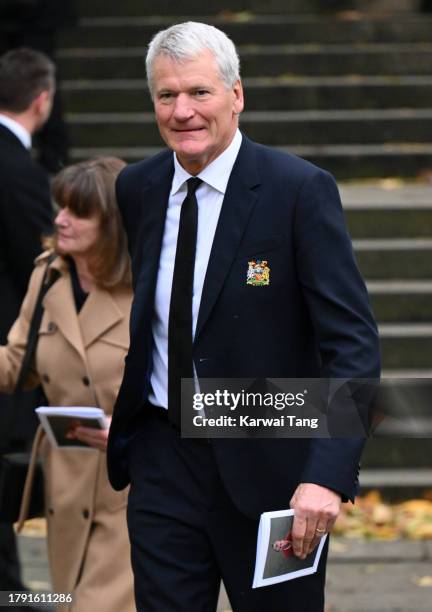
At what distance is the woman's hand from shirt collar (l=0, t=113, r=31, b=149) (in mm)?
2249

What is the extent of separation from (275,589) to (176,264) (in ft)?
3.01

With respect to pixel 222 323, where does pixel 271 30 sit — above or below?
below

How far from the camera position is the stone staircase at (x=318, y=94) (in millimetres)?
9000

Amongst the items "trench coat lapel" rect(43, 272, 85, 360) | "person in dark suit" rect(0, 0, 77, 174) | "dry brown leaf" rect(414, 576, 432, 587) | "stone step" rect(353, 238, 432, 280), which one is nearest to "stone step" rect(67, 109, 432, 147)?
"person in dark suit" rect(0, 0, 77, 174)

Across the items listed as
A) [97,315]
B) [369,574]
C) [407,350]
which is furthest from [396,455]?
[97,315]

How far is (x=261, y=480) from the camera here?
3.78m

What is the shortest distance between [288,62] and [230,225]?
7.16 m

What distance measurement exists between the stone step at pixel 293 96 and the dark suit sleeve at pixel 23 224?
4.29m

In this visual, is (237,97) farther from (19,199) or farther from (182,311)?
(19,199)

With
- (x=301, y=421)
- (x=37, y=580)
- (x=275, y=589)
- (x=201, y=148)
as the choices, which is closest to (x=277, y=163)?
(x=201, y=148)

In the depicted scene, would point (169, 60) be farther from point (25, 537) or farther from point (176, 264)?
point (25, 537)

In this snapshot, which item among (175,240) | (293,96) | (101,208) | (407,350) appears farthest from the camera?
(293,96)

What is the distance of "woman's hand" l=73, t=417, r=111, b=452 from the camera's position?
4.55 metres

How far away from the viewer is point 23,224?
20.2 feet
